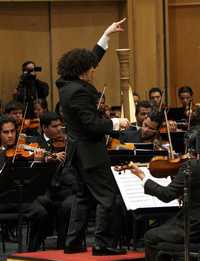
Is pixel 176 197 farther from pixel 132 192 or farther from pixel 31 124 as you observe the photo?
pixel 31 124

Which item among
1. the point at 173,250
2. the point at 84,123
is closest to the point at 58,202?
the point at 84,123

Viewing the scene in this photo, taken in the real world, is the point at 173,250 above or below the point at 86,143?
below

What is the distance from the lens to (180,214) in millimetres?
5559

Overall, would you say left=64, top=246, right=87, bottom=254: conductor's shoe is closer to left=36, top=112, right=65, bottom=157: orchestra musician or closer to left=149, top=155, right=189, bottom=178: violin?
left=149, top=155, right=189, bottom=178: violin

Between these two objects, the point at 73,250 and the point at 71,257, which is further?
the point at 73,250

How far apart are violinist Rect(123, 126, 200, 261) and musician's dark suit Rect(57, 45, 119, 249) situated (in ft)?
1.55

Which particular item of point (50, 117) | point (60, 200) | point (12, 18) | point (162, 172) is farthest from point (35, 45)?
point (162, 172)

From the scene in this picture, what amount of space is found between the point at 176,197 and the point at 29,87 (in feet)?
19.6

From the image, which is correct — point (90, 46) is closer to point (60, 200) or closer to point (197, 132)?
point (60, 200)

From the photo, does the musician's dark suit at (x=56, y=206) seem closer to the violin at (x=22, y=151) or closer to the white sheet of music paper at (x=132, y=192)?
the violin at (x=22, y=151)

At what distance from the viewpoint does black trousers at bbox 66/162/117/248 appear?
5.90m

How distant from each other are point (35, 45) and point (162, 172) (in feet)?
24.3

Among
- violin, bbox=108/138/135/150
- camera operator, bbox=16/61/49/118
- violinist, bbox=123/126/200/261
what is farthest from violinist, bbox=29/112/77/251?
camera operator, bbox=16/61/49/118

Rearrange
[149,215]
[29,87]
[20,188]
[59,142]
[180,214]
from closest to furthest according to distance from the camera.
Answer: [180,214] → [149,215] → [20,188] → [59,142] → [29,87]
